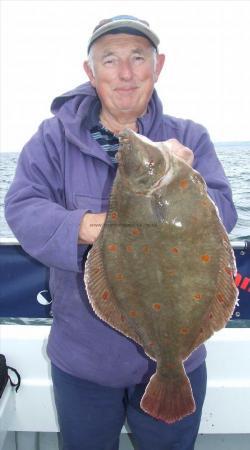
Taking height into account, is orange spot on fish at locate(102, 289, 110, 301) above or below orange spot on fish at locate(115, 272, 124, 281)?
below

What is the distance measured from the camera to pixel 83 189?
2318 mm

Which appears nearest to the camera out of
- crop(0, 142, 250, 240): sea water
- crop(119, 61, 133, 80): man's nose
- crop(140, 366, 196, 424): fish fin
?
crop(140, 366, 196, 424): fish fin

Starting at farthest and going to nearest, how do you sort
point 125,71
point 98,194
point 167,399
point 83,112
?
point 83,112, point 98,194, point 125,71, point 167,399

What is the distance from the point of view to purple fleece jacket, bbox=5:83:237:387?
2.25m

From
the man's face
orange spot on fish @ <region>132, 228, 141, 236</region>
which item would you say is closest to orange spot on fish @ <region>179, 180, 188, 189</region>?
orange spot on fish @ <region>132, 228, 141, 236</region>

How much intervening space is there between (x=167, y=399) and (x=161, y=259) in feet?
2.05

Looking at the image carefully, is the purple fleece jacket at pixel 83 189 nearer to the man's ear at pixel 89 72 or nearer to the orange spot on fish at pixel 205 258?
the man's ear at pixel 89 72

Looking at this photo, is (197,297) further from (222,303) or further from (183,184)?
(183,184)

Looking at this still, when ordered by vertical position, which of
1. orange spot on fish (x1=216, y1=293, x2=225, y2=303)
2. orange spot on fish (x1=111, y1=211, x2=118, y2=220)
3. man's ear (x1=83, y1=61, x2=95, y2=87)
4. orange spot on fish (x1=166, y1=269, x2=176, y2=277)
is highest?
man's ear (x1=83, y1=61, x2=95, y2=87)

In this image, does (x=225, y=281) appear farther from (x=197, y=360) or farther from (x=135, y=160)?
(x=197, y=360)

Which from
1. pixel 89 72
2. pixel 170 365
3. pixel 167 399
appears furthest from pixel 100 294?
pixel 89 72

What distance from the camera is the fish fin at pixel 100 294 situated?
6.12 feet

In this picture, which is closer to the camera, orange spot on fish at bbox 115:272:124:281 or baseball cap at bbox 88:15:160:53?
orange spot on fish at bbox 115:272:124:281

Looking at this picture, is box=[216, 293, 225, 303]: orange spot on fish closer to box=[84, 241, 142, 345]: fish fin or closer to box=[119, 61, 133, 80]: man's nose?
box=[84, 241, 142, 345]: fish fin
